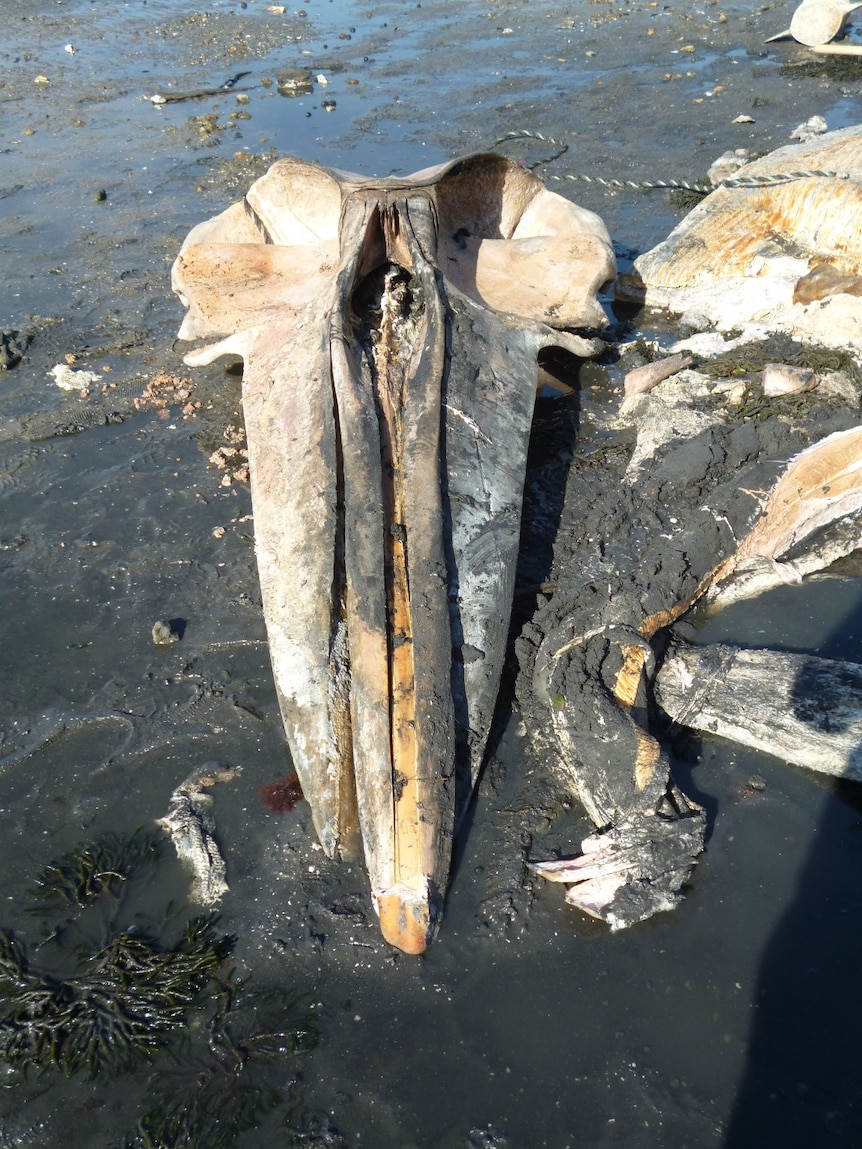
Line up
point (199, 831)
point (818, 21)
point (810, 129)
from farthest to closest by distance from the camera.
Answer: point (818, 21), point (810, 129), point (199, 831)

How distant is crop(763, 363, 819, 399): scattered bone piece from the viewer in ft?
17.6

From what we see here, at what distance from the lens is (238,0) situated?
59.9 feet

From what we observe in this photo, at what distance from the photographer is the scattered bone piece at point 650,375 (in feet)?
18.6

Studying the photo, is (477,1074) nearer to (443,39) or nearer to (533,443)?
(533,443)

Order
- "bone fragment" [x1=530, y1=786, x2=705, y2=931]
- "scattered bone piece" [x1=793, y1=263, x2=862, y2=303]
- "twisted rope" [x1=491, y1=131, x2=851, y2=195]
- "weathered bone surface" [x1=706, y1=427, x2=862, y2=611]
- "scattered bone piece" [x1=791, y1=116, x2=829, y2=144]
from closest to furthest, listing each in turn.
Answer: "bone fragment" [x1=530, y1=786, x2=705, y2=931] → "weathered bone surface" [x1=706, y1=427, x2=862, y2=611] → "scattered bone piece" [x1=793, y1=263, x2=862, y2=303] → "twisted rope" [x1=491, y1=131, x2=851, y2=195] → "scattered bone piece" [x1=791, y1=116, x2=829, y2=144]

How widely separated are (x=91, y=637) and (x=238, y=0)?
18.7 meters

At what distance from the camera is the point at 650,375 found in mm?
5676

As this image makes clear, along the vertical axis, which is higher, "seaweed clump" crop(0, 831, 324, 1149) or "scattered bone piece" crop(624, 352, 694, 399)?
"scattered bone piece" crop(624, 352, 694, 399)

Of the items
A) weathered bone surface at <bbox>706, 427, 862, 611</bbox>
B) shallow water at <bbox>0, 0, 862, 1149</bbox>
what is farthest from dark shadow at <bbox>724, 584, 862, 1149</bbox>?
weathered bone surface at <bbox>706, 427, 862, 611</bbox>

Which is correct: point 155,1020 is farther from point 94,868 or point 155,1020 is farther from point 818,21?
point 818,21

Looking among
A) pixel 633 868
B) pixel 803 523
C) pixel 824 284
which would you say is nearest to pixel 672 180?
pixel 824 284

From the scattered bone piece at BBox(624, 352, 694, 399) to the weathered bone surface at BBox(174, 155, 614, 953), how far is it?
461 mm

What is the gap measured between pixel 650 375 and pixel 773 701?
8.95ft

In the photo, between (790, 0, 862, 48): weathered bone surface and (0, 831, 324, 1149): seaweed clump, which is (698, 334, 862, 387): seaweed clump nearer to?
(0, 831, 324, 1149): seaweed clump
